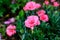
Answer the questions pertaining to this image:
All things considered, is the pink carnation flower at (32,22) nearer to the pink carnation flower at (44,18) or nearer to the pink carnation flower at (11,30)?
the pink carnation flower at (44,18)

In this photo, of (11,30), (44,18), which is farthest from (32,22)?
(11,30)

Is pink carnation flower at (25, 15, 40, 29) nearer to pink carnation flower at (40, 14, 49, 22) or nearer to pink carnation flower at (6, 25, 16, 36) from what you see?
pink carnation flower at (40, 14, 49, 22)

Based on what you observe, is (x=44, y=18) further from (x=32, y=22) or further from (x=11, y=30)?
(x=11, y=30)

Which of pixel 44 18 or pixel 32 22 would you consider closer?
pixel 32 22

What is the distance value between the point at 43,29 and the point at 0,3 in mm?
684

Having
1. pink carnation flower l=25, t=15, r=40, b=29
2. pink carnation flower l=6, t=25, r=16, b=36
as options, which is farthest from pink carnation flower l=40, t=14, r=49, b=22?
pink carnation flower l=6, t=25, r=16, b=36

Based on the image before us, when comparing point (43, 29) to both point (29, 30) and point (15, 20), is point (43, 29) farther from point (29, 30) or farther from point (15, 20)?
point (15, 20)

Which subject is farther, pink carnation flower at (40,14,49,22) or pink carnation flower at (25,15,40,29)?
pink carnation flower at (40,14,49,22)

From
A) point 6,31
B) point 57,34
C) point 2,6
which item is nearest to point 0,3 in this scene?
point 2,6

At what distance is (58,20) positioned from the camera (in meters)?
2.10

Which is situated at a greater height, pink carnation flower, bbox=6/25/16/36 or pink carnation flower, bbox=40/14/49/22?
pink carnation flower, bbox=40/14/49/22

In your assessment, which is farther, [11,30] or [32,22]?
[11,30]

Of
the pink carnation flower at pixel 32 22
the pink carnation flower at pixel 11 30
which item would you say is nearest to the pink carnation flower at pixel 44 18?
the pink carnation flower at pixel 32 22

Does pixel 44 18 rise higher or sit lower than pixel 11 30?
higher
